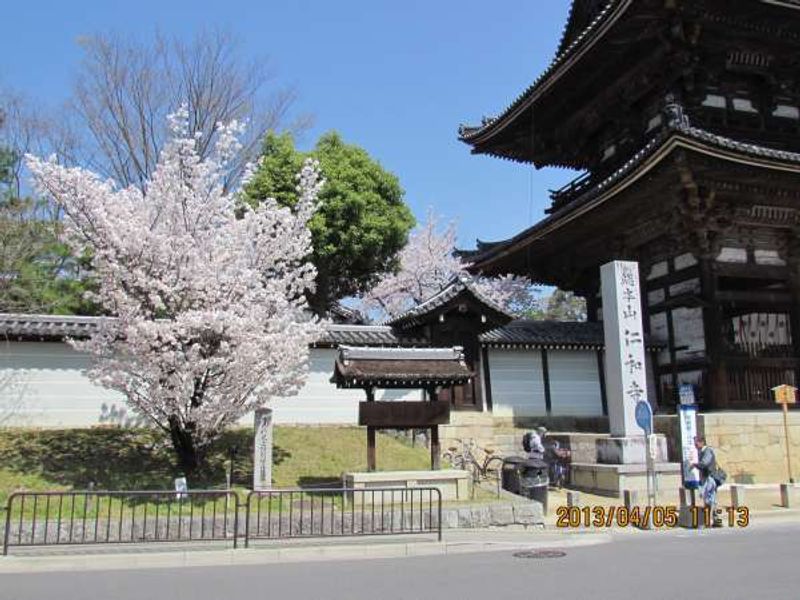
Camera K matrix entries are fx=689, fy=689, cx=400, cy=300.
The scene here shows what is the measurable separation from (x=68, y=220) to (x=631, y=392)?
12.5 metres

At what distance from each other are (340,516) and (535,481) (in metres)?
4.45

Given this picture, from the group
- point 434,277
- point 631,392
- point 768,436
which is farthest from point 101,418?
point 434,277

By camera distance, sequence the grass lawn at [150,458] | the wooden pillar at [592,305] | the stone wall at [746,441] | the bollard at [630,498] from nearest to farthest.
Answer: the bollard at [630,498] < the grass lawn at [150,458] < the stone wall at [746,441] < the wooden pillar at [592,305]

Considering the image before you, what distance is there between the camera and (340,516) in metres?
12.3

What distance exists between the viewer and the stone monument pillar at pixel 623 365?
15180 millimetres

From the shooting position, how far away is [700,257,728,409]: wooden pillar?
17.8 meters

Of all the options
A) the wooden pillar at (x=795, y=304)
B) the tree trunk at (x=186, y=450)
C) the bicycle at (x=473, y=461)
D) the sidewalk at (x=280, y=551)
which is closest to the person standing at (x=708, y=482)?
the sidewalk at (x=280, y=551)

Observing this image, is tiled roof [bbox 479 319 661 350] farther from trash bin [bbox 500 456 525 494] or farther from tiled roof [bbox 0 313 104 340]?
tiled roof [bbox 0 313 104 340]

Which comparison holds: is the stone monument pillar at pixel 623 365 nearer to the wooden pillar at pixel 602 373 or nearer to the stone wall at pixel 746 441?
the stone wall at pixel 746 441

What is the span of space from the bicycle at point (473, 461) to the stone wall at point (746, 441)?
13.8 ft

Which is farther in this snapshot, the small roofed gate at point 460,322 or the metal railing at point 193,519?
the small roofed gate at point 460,322

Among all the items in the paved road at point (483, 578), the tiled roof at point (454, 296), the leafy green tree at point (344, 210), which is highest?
the leafy green tree at point (344, 210)

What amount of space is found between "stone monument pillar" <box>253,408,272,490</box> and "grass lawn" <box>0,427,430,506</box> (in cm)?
63
